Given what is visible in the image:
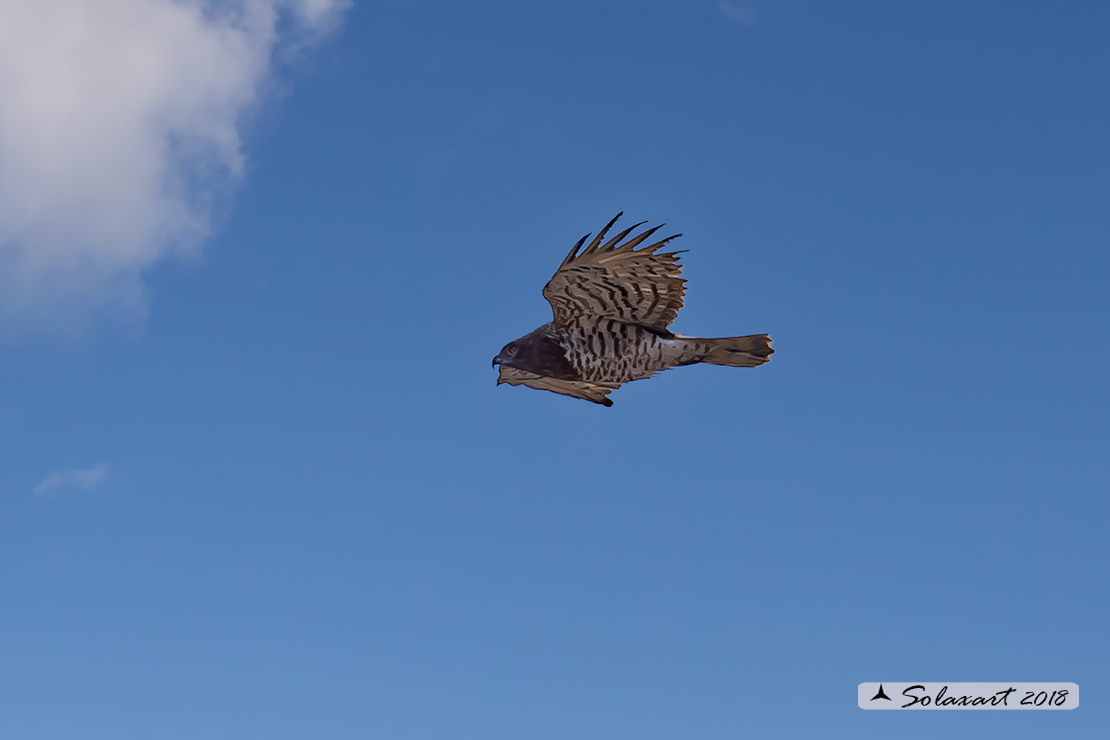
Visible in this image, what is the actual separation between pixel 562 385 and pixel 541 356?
1441mm

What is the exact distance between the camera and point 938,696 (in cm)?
1792

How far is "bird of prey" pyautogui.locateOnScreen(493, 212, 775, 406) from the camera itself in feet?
48.3

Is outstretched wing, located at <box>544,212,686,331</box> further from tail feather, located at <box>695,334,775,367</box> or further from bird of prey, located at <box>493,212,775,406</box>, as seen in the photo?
tail feather, located at <box>695,334,775,367</box>

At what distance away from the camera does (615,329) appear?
51.9 ft

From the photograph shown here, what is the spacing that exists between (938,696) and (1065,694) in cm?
195

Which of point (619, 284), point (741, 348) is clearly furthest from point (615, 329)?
point (741, 348)

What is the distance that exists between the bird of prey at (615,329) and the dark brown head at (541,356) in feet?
0.05

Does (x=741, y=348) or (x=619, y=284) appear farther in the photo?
(x=741, y=348)

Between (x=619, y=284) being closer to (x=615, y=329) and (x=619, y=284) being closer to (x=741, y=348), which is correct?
(x=615, y=329)

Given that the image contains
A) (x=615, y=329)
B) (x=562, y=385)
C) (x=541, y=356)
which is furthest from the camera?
(x=562, y=385)

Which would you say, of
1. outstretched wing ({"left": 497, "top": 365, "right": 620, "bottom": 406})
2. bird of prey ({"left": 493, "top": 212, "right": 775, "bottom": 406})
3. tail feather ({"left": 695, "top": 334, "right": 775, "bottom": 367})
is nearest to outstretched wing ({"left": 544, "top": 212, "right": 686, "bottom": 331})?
bird of prey ({"left": 493, "top": 212, "right": 775, "bottom": 406})

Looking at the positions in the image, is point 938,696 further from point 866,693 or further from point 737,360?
point 737,360

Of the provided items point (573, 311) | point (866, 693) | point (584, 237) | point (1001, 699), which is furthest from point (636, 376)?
point (1001, 699)

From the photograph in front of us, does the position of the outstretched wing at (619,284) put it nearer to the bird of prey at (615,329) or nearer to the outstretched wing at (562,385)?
Answer: the bird of prey at (615,329)
